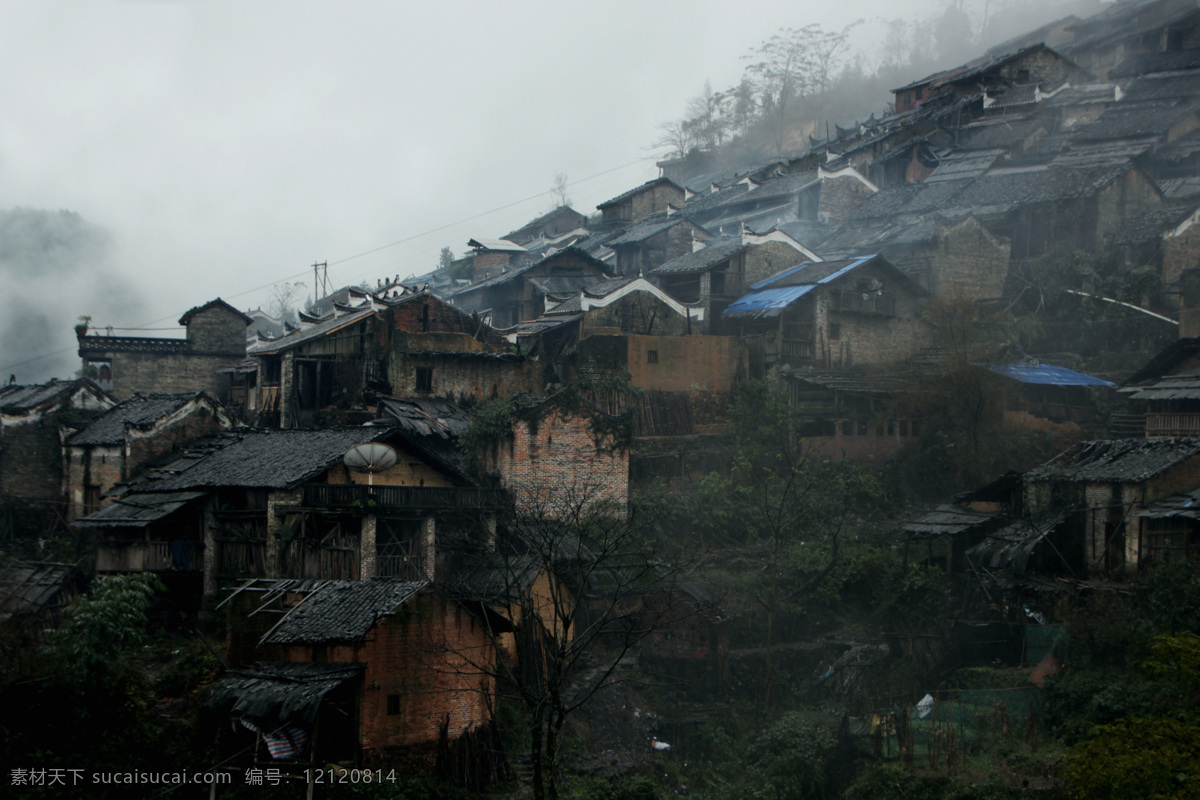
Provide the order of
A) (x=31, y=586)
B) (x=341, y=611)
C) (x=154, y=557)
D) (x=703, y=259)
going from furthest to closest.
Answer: (x=703, y=259), (x=154, y=557), (x=31, y=586), (x=341, y=611)

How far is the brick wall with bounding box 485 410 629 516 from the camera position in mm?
23391

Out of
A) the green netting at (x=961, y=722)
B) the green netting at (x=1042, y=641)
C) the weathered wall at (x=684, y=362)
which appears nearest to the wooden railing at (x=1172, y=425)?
the green netting at (x=1042, y=641)

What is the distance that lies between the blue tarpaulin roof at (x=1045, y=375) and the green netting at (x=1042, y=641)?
10.3 meters

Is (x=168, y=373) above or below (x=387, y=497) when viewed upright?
above

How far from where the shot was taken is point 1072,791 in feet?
43.4

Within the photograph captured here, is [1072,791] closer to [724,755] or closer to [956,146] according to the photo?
[724,755]

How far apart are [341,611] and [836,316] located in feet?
64.7

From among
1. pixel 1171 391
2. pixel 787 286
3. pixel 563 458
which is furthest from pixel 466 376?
pixel 1171 391

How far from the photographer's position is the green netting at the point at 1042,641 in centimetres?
1773

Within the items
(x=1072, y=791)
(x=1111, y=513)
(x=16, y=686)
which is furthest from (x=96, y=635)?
(x=1111, y=513)

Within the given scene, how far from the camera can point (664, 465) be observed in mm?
26672

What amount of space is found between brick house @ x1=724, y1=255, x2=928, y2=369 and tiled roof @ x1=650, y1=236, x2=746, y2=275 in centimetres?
184

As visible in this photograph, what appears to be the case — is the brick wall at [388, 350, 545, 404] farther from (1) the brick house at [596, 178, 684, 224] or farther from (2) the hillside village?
(1) the brick house at [596, 178, 684, 224]

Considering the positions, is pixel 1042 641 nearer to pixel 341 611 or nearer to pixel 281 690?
pixel 341 611
